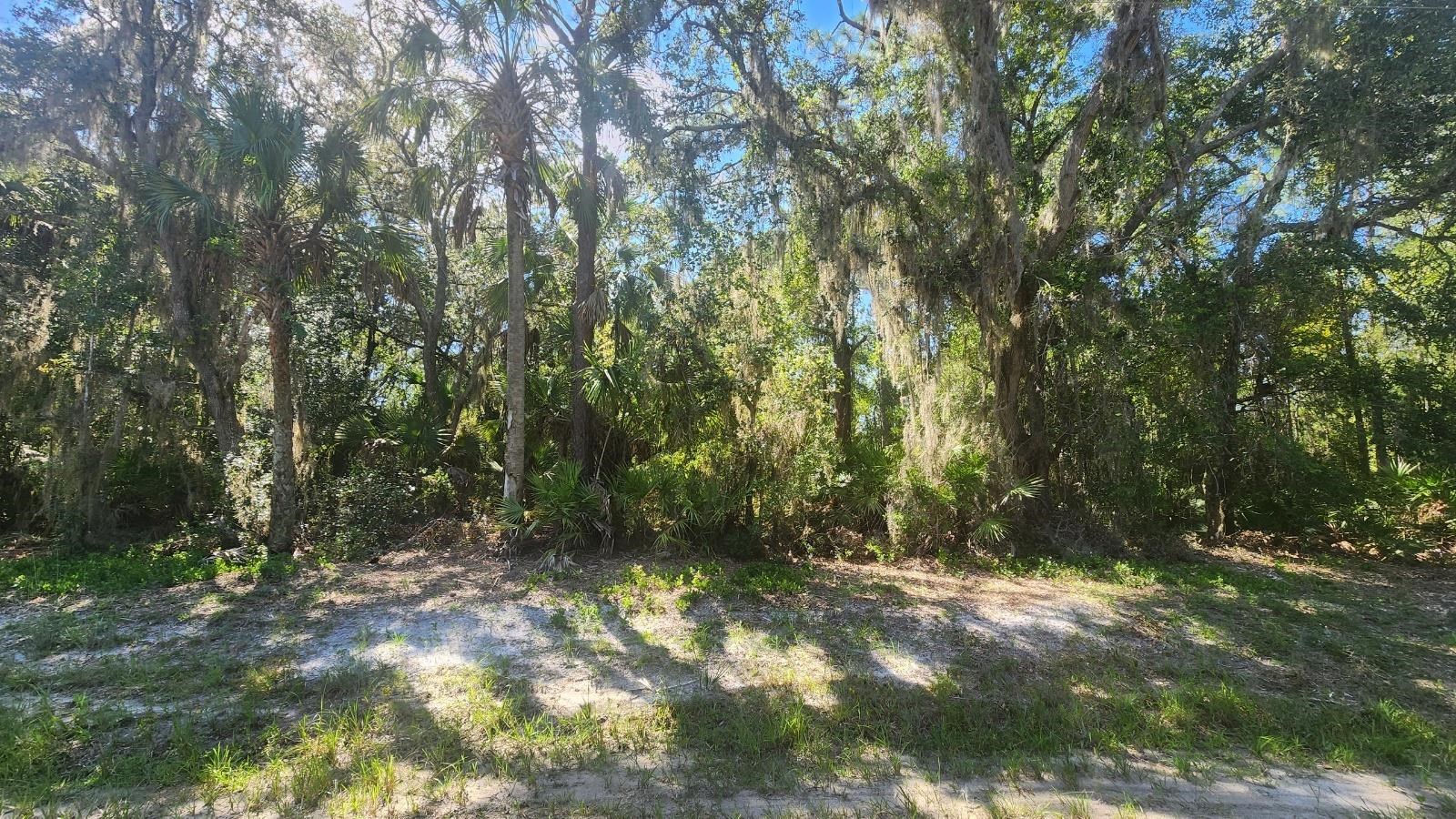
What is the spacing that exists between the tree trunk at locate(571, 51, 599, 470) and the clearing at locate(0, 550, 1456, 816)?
2.69 meters

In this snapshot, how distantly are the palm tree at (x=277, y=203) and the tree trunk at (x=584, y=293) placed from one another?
299 cm

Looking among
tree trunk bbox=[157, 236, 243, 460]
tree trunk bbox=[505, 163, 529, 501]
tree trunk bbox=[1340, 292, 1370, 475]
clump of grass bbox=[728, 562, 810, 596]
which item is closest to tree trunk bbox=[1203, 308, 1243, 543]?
tree trunk bbox=[1340, 292, 1370, 475]

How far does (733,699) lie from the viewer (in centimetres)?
434

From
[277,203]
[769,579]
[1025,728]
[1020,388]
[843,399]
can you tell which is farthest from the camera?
[843,399]

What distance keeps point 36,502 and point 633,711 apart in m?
12.5

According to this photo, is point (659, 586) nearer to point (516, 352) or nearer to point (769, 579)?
point (769, 579)

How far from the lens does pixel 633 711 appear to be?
4.14 meters

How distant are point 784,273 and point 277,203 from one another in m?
6.98

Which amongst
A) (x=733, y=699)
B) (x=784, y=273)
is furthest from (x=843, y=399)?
(x=733, y=699)

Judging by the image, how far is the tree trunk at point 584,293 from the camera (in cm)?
918

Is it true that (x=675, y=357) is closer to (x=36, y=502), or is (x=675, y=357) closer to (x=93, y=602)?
(x=93, y=602)

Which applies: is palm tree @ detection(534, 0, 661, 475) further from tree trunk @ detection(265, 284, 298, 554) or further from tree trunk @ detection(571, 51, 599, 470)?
tree trunk @ detection(265, 284, 298, 554)

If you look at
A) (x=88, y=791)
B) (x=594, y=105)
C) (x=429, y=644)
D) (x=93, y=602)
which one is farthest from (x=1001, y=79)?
(x=93, y=602)

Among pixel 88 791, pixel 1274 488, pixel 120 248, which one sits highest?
pixel 120 248
